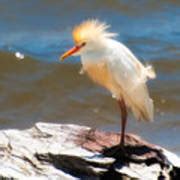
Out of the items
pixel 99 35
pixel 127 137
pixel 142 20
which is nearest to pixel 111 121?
pixel 127 137

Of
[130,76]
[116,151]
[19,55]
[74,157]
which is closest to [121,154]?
[116,151]

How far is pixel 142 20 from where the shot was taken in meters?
13.8

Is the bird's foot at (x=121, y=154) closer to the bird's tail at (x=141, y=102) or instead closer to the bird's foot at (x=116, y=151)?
the bird's foot at (x=116, y=151)

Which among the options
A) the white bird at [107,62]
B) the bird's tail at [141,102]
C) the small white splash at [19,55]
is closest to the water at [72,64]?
the small white splash at [19,55]

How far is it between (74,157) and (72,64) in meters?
5.27

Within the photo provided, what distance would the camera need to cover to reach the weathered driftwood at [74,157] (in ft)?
20.7

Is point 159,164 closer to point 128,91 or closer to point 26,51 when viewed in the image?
point 128,91

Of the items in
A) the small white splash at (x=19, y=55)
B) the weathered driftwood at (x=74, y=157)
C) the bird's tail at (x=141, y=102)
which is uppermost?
→ the small white splash at (x=19, y=55)

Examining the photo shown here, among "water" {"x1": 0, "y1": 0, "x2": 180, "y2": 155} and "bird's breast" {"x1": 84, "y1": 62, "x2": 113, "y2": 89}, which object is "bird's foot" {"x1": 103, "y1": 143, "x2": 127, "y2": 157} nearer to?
"bird's breast" {"x1": 84, "y1": 62, "x2": 113, "y2": 89}

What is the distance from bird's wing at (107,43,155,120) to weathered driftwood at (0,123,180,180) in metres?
0.35

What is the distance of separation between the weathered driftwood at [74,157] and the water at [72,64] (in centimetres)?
187

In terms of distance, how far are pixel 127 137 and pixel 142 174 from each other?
70cm

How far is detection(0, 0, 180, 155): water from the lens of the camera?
9.82m

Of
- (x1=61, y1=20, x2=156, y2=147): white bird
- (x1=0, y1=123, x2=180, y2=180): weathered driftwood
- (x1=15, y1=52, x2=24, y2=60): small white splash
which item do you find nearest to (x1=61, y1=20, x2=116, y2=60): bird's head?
(x1=61, y1=20, x2=156, y2=147): white bird
